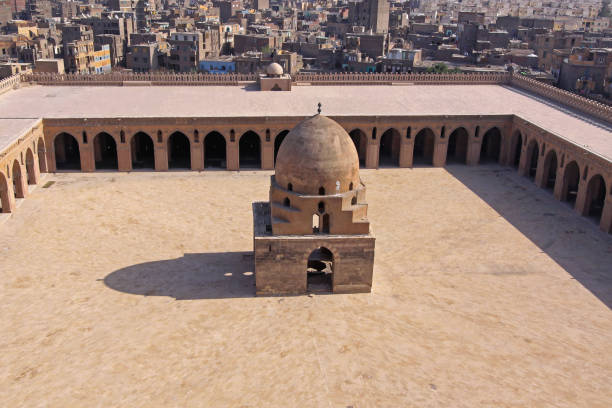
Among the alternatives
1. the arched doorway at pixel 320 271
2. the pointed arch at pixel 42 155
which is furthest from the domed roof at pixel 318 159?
the pointed arch at pixel 42 155

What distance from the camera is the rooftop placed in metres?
32.6

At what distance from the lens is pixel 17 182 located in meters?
28.2

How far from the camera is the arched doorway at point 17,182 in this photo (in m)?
27.8

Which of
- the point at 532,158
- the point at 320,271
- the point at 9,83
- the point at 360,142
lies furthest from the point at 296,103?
the point at 9,83

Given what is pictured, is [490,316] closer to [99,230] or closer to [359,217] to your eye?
[359,217]

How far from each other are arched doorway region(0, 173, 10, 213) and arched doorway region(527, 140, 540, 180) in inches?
1014

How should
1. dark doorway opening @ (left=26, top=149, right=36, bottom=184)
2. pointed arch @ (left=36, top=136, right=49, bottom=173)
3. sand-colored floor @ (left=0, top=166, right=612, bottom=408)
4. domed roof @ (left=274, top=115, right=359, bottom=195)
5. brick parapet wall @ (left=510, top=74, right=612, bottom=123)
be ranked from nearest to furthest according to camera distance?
sand-colored floor @ (left=0, top=166, right=612, bottom=408), domed roof @ (left=274, top=115, right=359, bottom=195), dark doorway opening @ (left=26, top=149, right=36, bottom=184), pointed arch @ (left=36, top=136, right=49, bottom=173), brick parapet wall @ (left=510, top=74, right=612, bottom=123)

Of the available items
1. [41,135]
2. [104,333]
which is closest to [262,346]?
[104,333]

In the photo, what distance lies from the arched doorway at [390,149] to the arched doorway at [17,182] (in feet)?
62.0

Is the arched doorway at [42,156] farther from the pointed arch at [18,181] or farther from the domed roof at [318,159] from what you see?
the domed roof at [318,159]

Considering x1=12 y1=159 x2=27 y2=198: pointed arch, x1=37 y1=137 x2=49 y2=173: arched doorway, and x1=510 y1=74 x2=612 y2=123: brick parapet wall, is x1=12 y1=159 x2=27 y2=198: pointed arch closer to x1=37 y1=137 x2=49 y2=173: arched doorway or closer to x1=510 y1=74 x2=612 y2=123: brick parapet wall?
x1=37 y1=137 x2=49 y2=173: arched doorway

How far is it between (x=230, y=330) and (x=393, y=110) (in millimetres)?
20579

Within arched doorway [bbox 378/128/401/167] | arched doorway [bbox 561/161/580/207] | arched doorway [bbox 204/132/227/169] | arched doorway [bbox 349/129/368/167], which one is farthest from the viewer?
arched doorway [bbox 204/132/227/169]

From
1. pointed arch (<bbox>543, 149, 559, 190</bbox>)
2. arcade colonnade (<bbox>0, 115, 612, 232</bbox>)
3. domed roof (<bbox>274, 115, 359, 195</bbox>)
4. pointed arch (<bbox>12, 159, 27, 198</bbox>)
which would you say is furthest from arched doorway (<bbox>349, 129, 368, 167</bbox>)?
pointed arch (<bbox>12, 159, 27, 198</bbox>)
